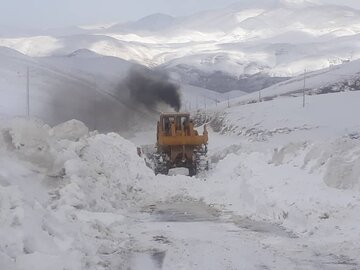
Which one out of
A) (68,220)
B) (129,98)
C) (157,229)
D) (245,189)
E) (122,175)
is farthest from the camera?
(129,98)

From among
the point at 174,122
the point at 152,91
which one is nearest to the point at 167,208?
the point at 174,122

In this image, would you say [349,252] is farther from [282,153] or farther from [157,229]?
[282,153]

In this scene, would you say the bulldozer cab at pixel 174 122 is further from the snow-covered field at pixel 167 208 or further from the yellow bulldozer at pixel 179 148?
the snow-covered field at pixel 167 208

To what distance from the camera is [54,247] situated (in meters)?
9.85

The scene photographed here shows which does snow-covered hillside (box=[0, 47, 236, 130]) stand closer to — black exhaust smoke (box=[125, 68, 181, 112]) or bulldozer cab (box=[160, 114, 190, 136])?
black exhaust smoke (box=[125, 68, 181, 112])

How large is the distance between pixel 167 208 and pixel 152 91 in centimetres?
5048

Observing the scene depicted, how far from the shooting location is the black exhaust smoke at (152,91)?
5815cm

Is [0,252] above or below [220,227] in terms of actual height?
above

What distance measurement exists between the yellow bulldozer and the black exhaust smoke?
21.3m

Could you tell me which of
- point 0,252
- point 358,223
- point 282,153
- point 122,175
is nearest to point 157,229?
point 358,223

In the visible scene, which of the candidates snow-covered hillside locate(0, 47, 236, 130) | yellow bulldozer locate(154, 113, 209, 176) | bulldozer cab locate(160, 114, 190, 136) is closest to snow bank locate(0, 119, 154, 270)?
yellow bulldozer locate(154, 113, 209, 176)

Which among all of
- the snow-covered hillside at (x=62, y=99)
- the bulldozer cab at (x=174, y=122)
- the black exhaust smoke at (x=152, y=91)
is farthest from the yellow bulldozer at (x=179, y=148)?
the black exhaust smoke at (x=152, y=91)

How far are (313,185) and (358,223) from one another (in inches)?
147

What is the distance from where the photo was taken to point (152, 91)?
223 ft
